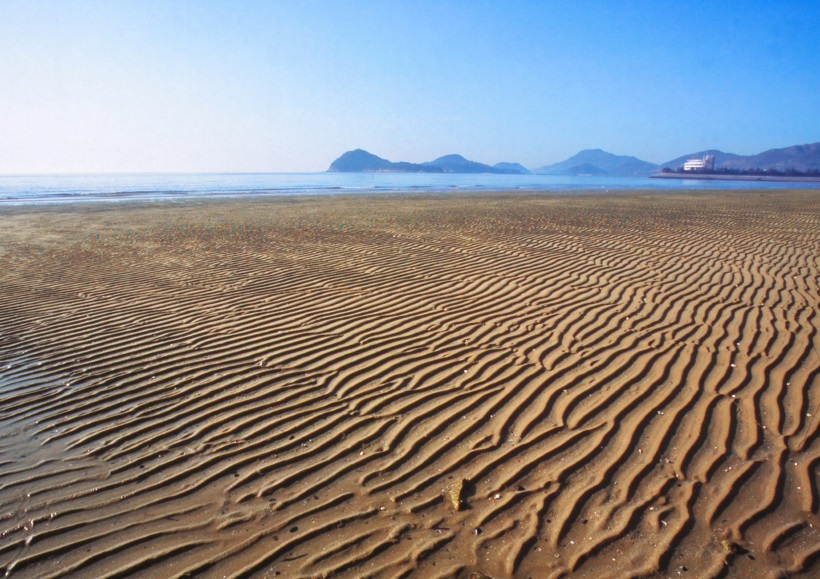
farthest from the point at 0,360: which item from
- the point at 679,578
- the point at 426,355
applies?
the point at 679,578

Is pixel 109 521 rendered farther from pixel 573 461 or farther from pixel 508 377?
pixel 508 377

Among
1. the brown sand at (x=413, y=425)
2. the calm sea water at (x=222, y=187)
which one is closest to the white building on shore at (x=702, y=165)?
A: the calm sea water at (x=222, y=187)

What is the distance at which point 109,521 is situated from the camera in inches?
127

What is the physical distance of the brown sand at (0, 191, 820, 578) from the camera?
301 cm

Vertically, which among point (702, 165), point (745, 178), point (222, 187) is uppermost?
point (702, 165)

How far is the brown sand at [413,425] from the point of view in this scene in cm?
301

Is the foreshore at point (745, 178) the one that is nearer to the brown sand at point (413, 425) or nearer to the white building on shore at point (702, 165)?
the white building on shore at point (702, 165)

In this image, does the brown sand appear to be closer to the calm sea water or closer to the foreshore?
the calm sea water

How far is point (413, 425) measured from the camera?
4.30 meters

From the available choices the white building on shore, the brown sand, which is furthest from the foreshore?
the brown sand

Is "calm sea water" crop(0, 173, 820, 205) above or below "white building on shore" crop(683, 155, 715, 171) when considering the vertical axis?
below

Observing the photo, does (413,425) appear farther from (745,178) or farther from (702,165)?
(702,165)

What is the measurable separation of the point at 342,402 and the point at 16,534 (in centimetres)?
249

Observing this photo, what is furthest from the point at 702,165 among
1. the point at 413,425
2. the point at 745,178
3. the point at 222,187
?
the point at 413,425
